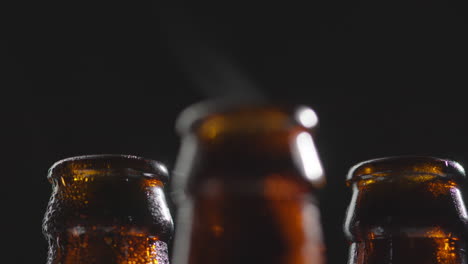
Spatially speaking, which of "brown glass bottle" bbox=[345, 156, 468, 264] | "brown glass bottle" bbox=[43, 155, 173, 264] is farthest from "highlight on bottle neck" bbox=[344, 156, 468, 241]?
"brown glass bottle" bbox=[43, 155, 173, 264]

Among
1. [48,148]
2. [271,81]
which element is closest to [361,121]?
[271,81]

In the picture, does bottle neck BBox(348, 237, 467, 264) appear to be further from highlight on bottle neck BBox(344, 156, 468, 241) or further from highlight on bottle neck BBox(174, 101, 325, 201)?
highlight on bottle neck BBox(174, 101, 325, 201)

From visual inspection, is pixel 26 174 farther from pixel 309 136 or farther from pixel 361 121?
pixel 309 136

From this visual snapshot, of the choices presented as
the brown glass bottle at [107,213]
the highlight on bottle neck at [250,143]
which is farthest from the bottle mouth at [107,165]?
the highlight on bottle neck at [250,143]

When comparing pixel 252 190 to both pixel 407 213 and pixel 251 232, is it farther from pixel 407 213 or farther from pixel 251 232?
pixel 407 213

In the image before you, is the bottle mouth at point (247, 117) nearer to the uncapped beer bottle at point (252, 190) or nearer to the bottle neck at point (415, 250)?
the uncapped beer bottle at point (252, 190)

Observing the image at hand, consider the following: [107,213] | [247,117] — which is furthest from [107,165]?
[247,117]
